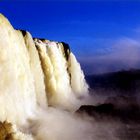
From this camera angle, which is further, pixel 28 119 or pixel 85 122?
pixel 85 122

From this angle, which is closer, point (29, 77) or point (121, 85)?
point (29, 77)

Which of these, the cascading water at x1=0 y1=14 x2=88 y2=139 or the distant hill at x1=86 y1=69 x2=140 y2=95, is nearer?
the cascading water at x1=0 y1=14 x2=88 y2=139

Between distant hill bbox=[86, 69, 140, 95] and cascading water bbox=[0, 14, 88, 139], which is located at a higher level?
distant hill bbox=[86, 69, 140, 95]

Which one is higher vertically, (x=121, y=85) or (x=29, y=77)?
(x=121, y=85)

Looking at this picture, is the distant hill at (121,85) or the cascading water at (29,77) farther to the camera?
the distant hill at (121,85)

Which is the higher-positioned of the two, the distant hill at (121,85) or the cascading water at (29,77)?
the distant hill at (121,85)

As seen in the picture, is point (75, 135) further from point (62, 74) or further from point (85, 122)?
point (62, 74)

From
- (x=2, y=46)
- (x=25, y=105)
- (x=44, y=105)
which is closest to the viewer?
(x=2, y=46)

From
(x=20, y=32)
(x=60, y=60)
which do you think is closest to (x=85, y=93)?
(x=60, y=60)
